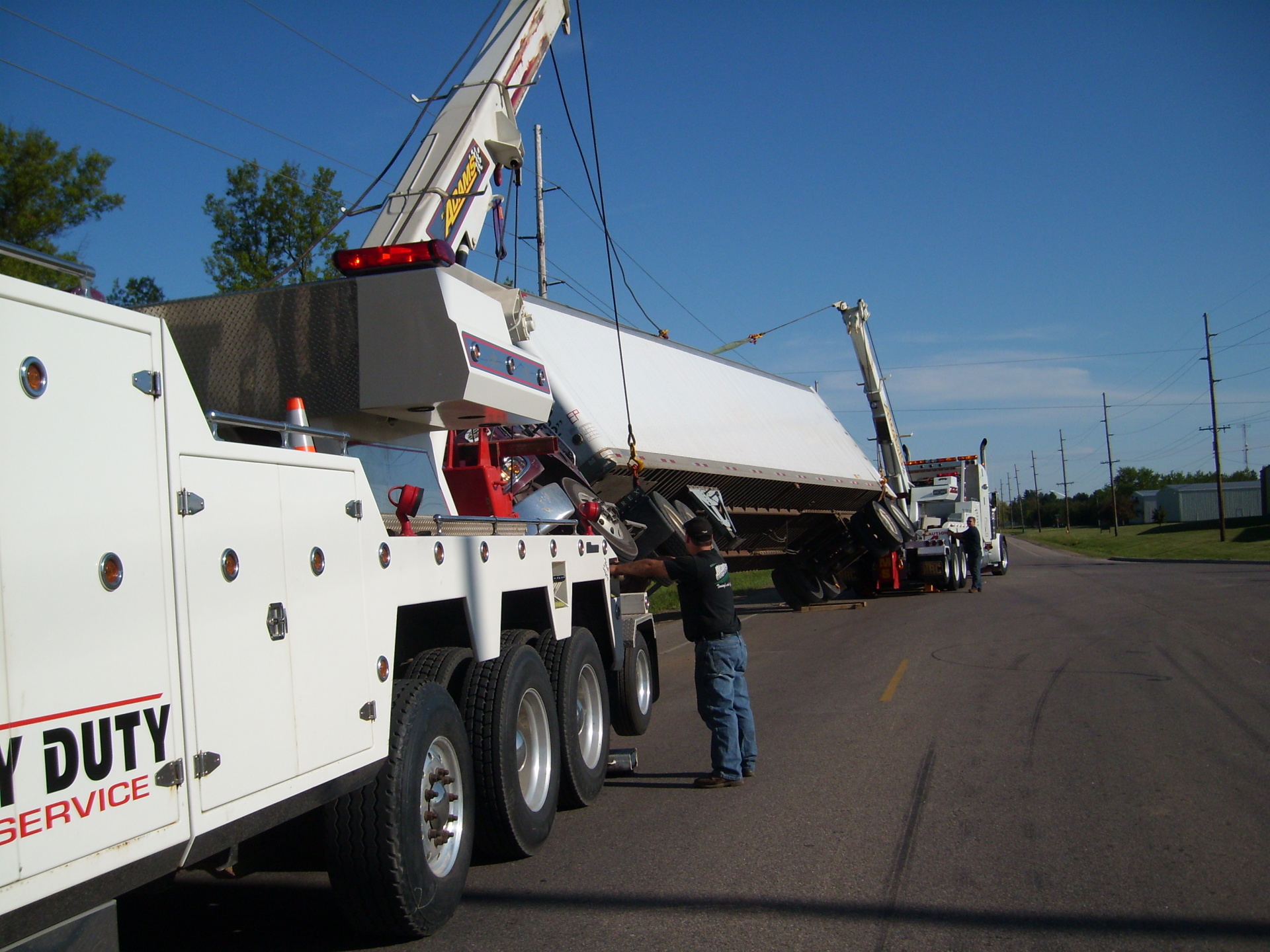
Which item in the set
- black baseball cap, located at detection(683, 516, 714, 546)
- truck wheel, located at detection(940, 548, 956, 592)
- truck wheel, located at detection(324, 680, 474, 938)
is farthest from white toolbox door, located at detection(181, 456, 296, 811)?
truck wheel, located at detection(940, 548, 956, 592)

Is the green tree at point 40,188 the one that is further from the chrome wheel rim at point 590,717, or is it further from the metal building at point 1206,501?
the metal building at point 1206,501

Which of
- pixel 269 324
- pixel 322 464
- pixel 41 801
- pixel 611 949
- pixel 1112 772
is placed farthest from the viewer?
pixel 1112 772

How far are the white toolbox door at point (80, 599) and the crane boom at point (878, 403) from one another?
21.9 m

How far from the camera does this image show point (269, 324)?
219 inches

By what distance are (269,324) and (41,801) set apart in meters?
3.49

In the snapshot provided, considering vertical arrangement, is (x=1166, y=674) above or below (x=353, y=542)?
below

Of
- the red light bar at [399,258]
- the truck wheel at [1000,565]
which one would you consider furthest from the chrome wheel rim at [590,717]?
the truck wheel at [1000,565]

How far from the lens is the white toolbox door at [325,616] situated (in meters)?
3.61

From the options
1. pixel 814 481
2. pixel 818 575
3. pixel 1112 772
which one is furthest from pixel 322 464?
pixel 818 575

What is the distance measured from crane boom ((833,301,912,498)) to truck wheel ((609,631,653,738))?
16.3 meters

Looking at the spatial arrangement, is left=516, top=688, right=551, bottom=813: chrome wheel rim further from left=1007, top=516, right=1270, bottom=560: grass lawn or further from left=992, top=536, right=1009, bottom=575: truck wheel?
left=1007, top=516, right=1270, bottom=560: grass lawn

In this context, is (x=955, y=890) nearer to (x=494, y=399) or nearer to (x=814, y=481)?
(x=494, y=399)

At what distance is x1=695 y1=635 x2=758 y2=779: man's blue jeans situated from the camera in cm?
693

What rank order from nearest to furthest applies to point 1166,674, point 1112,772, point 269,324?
point 269,324 → point 1112,772 → point 1166,674
